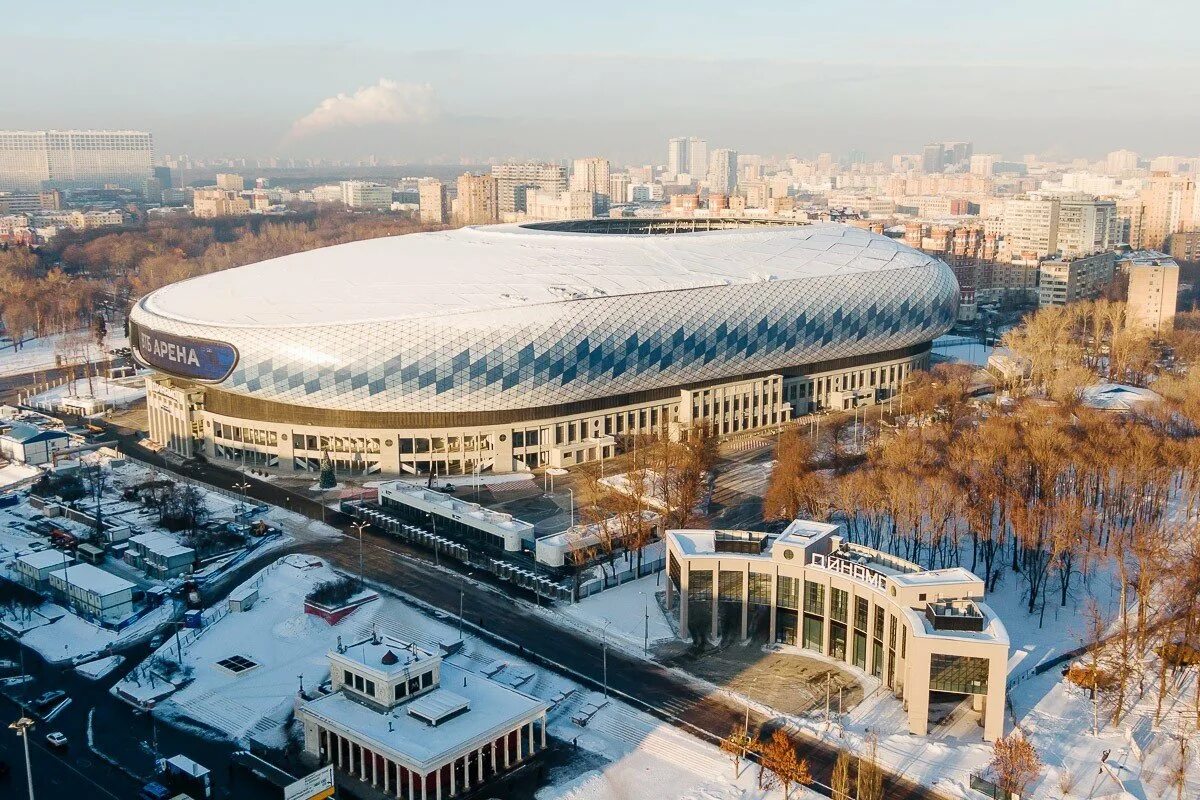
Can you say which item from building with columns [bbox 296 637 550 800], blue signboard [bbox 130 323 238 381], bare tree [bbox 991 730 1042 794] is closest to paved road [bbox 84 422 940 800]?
bare tree [bbox 991 730 1042 794]

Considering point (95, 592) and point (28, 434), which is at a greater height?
point (28, 434)

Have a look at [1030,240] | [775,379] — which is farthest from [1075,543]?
[1030,240]

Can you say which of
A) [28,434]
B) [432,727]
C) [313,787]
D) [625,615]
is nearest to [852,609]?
[625,615]

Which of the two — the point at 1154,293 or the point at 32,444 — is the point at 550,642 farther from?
the point at 1154,293

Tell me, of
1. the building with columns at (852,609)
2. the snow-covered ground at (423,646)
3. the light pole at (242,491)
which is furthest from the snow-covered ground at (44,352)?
the building with columns at (852,609)

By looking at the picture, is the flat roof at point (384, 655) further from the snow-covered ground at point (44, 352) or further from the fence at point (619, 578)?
the snow-covered ground at point (44, 352)
